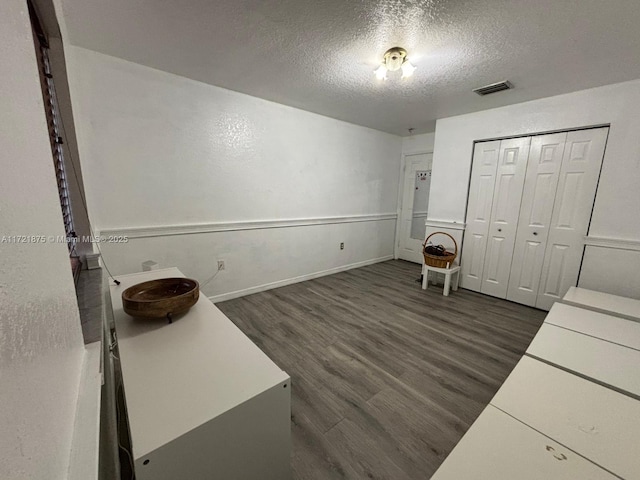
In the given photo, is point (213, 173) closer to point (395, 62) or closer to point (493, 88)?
point (395, 62)

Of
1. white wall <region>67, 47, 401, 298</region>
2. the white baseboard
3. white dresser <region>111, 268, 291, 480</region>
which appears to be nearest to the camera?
white dresser <region>111, 268, 291, 480</region>

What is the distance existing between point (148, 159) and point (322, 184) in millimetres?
2093

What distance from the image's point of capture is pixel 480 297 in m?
3.27

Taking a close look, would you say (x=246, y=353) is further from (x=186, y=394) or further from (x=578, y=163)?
(x=578, y=163)

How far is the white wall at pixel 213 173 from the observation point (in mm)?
2121

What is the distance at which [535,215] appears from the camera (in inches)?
114

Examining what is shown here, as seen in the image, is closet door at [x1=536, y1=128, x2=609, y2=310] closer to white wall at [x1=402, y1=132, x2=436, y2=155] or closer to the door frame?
white wall at [x1=402, y1=132, x2=436, y2=155]

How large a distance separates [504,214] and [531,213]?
0.26 m

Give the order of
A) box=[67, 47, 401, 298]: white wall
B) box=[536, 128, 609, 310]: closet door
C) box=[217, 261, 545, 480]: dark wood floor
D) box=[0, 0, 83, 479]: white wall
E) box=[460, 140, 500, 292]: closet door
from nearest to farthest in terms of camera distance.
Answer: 1. box=[0, 0, 83, 479]: white wall
2. box=[217, 261, 545, 480]: dark wood floor
3. box=[67, 47, 401, 298]: white wall
4. box=[536, 128, 609, 310]: closet door
5. box=[460, 140, 500, 292]: closet door

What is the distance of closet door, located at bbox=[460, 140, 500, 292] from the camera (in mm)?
3172

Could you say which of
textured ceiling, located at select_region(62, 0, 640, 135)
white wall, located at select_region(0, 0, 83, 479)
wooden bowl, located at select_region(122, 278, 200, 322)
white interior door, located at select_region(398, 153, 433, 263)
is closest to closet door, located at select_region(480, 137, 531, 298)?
textured ceiling, located at select_region(62, 0, 640, 135)

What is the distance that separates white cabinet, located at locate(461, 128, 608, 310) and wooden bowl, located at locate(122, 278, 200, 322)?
3.42 meters

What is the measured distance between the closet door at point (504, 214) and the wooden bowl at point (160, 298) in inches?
135

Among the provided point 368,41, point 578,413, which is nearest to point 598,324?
point 578,413
